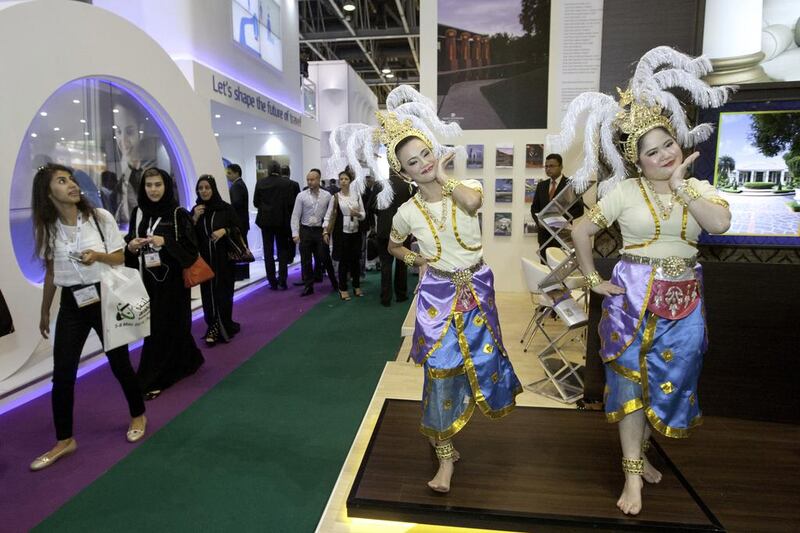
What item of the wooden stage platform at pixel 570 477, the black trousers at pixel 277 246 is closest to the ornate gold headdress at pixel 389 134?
the wooden stage platform at pixel 570 477

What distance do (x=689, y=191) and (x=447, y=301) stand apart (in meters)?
1.02

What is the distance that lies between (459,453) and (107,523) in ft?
5.45

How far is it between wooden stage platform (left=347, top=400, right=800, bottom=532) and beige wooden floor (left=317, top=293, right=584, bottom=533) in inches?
6.6

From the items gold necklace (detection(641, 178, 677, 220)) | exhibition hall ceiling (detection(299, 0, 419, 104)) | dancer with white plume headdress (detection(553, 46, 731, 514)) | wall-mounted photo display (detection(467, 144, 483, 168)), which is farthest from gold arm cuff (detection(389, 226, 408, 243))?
exhibition hall ceiling (detection(299, 0, 419, 104))

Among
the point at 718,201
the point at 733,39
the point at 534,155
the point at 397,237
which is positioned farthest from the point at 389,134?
the point at 534,155

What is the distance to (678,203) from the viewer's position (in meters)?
2.01

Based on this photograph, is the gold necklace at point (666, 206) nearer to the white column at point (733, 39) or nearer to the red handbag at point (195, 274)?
the white column at point (733, 39)

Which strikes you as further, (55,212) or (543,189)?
(543,189)

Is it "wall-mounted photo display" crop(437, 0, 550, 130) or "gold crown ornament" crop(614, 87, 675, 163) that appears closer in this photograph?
"gold crown ornament" crop(614, 87, 675, 163)

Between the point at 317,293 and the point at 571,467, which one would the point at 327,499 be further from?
the point at 317,293

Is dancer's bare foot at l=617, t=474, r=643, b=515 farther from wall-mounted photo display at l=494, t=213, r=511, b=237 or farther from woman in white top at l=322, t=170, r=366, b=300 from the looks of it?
woman in white top at l=322, t=170, r=366, b=300

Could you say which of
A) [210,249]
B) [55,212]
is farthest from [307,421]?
[210,249]

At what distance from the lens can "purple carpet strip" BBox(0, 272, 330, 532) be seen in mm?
2502

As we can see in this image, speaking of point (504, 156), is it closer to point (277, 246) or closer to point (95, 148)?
point (277, 246)
